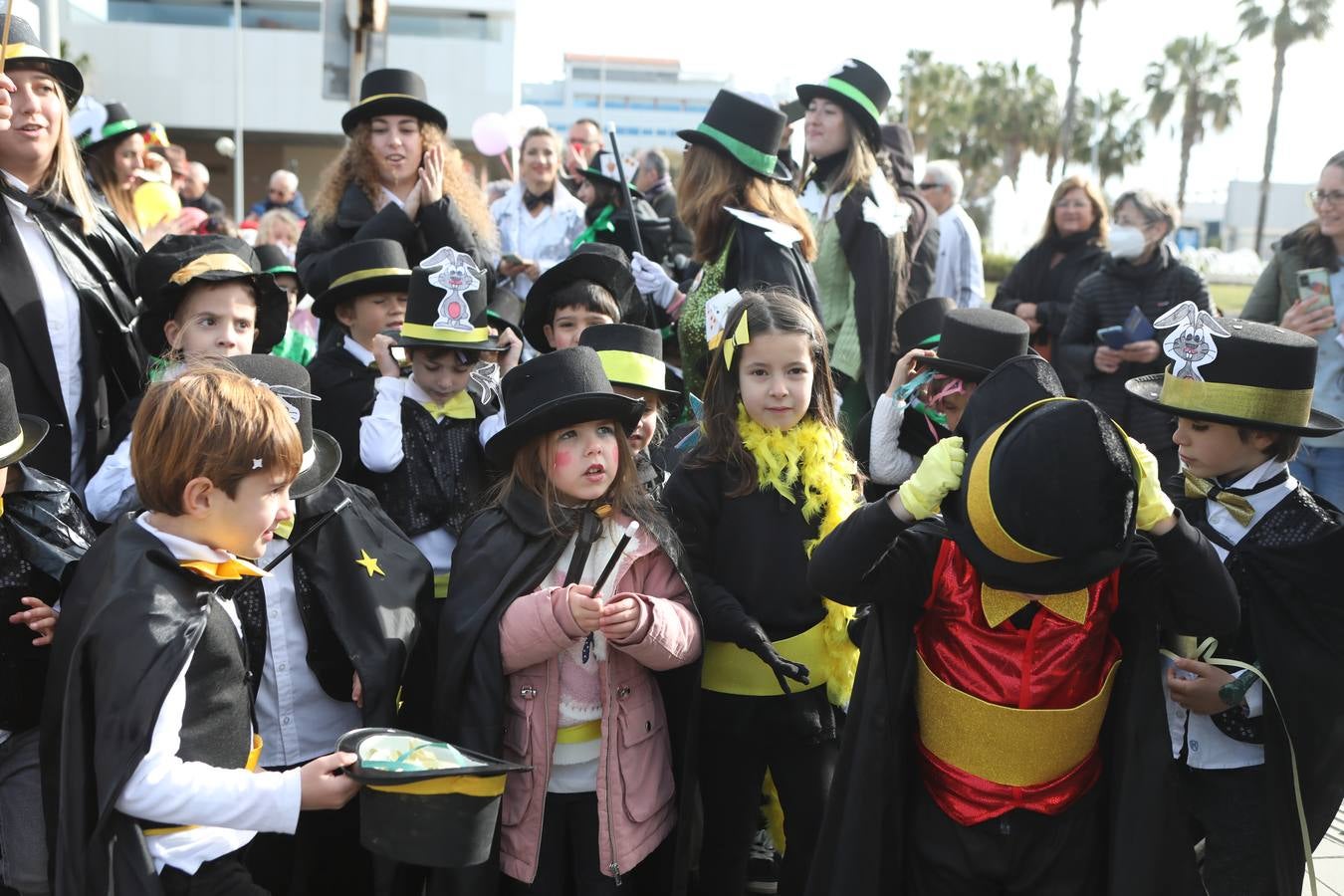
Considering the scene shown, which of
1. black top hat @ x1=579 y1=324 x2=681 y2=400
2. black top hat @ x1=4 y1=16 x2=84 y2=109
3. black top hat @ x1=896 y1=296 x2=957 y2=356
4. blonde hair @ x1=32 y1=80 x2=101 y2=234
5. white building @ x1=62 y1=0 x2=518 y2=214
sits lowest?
black top hat @ x1=579 y1=324 x2=681 y2=400

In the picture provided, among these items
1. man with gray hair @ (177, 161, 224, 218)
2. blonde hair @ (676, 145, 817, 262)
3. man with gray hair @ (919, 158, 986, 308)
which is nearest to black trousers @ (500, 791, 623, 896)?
blonde hair @ (676, 145, 817, 262)

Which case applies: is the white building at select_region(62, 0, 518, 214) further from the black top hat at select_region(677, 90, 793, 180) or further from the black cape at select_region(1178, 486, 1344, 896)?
the black cape at select_region(1178, 486, 1344, 896)

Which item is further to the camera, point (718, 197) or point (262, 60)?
point (262, 60)

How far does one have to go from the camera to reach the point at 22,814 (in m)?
2.81

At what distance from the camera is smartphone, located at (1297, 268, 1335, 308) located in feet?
17.1

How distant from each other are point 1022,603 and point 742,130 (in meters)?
2.83

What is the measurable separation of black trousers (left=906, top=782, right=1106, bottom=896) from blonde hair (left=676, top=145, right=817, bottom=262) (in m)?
2.82

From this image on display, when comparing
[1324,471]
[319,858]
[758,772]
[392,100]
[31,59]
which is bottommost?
[319,858]

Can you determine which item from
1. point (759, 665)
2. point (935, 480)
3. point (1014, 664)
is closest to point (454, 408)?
point (759, 665)

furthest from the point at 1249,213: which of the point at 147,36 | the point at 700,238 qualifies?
the point at 700,238

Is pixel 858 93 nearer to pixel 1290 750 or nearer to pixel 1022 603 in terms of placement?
pixel 1022 603

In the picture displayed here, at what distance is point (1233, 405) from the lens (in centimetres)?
289

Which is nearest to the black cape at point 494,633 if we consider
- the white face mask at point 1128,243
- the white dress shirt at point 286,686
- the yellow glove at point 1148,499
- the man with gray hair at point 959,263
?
the white dress shirt at point 286,686

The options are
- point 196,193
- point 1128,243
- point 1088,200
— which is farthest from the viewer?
point 196,193
